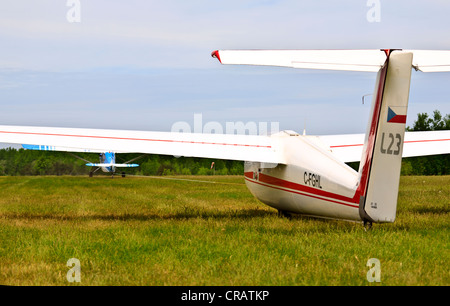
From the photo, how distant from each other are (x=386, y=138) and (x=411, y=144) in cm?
677

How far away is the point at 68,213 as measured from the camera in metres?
14.2

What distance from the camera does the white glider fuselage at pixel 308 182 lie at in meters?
9.55

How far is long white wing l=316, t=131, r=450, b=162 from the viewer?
14203mm

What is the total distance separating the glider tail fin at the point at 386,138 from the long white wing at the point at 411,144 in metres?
5.15

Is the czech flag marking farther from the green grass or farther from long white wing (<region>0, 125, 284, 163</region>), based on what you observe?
long white wing (<region>0, 125, 284, 163</region>)

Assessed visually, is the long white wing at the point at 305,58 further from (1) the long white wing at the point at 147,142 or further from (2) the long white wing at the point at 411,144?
(2) the long white wing at the point at 411,144

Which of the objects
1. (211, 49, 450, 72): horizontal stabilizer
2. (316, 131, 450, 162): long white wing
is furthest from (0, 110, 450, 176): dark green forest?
(211, 49, 450, 72): horizontal stabilizer

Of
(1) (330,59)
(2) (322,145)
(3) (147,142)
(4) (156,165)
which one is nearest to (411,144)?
(2) (322,145)

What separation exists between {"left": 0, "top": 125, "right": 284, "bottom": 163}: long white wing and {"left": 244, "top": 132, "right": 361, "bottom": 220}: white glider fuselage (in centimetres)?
48

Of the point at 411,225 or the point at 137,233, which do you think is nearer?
the point at 137,233

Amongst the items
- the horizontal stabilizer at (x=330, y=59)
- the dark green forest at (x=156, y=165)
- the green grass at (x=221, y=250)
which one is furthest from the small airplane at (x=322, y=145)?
the dark green forest at (x=156, y=165)

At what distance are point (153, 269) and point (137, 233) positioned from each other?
3.05 meters
